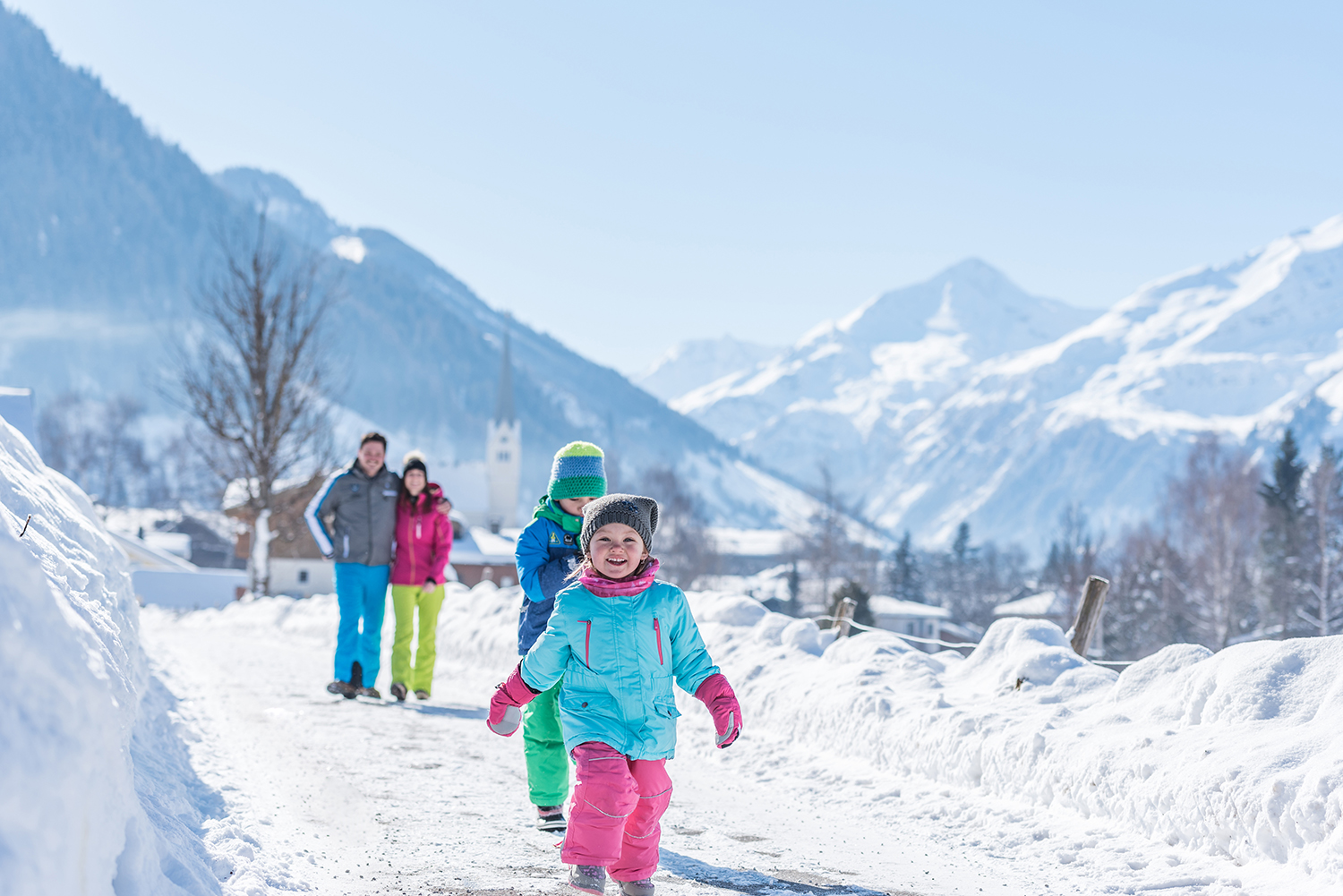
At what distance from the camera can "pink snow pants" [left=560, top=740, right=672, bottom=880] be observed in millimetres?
3869

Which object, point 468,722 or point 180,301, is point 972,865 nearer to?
point 468,722

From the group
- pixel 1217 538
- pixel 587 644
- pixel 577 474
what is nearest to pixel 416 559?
pixel 577 474

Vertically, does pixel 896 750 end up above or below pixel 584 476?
below

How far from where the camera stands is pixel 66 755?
2951 mm

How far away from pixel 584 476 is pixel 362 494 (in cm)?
424

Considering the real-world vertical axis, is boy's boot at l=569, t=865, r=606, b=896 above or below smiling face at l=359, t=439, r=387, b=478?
below

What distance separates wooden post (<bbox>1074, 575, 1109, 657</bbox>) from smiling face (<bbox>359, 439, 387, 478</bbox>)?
231 inches

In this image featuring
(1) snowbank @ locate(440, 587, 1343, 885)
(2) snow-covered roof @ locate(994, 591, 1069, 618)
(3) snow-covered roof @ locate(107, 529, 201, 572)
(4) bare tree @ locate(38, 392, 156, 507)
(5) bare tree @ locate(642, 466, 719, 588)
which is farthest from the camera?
(4) bare tree @ locate(38, 392, 156, 507)

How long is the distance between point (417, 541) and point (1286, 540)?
44351 millimetres

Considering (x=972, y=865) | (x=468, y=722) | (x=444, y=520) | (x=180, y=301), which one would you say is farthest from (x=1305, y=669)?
(x=180, y=301)

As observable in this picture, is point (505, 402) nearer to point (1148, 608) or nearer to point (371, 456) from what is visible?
point (1148, 608)

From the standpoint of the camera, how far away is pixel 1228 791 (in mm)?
4590

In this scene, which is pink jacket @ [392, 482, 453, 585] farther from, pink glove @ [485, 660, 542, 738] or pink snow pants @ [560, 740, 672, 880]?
pink snow pants @ [560, 740, 672, 880]

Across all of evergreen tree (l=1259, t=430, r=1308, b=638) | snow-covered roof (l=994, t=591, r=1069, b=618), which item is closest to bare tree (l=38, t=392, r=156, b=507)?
snow-covered roof (l=994, t=591, r=1069, b=618)
